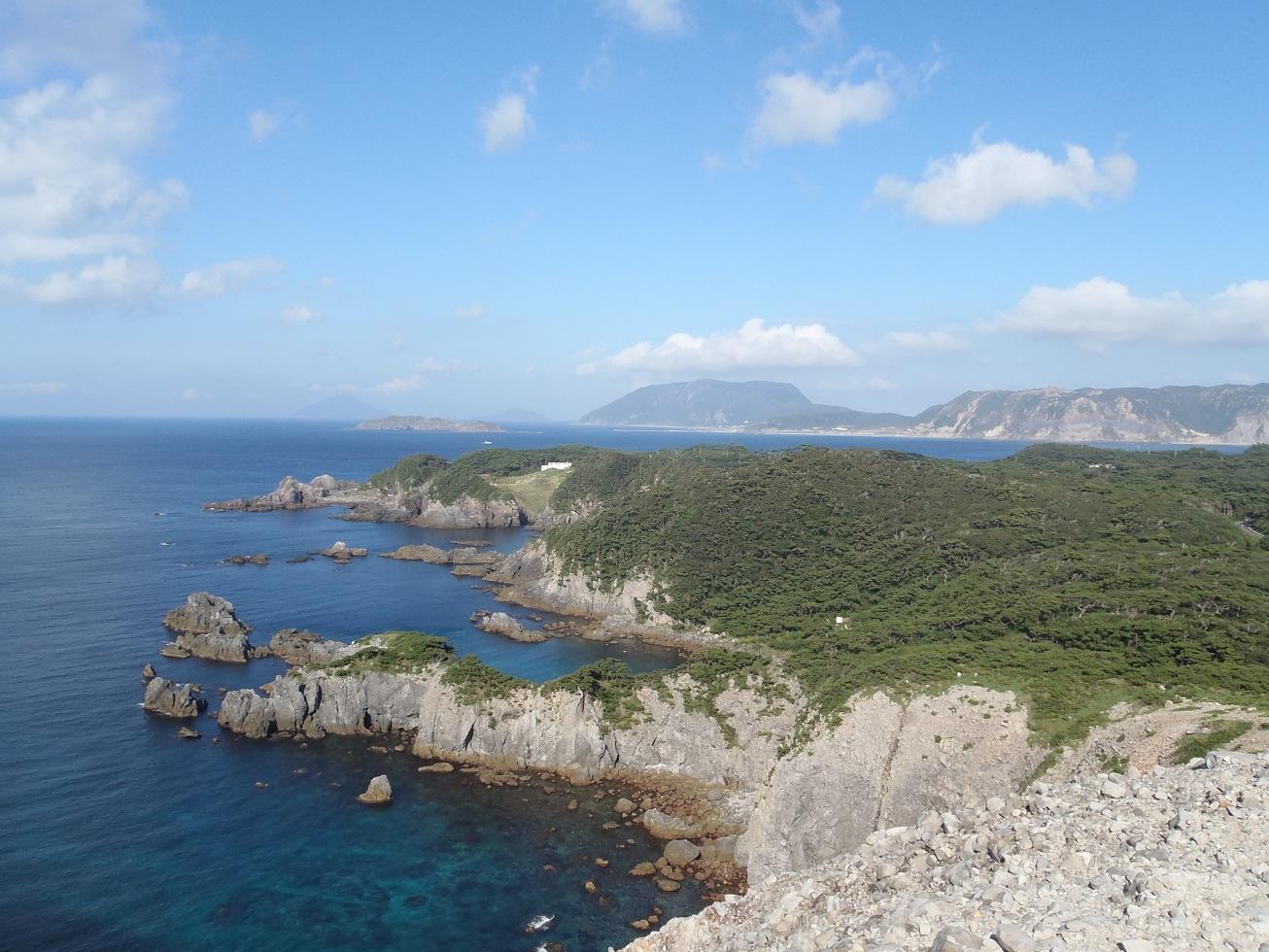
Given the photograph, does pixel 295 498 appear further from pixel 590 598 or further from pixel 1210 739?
pixel 1210 739

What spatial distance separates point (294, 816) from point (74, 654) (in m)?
35.8

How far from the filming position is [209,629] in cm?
6838

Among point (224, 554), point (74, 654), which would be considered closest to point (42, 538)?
point (224, 554)

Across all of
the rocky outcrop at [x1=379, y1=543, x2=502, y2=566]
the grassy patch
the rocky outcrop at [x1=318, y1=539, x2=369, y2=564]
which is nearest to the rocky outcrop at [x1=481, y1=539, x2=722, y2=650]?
the rocky outcrop at [x1=379, y1=543, x2=502, y2=566]

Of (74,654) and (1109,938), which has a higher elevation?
(1109,938)

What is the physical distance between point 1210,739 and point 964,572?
3782 centimetres

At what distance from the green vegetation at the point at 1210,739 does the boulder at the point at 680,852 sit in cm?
2151

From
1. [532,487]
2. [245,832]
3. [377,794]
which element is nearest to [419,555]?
[532,487]

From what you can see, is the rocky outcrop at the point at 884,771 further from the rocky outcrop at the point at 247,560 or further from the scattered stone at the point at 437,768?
the rocky outcrop at the point at 247,560

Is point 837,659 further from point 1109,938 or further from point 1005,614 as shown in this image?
point 1109,938

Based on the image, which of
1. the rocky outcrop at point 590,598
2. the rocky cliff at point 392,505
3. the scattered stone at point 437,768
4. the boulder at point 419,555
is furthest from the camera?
the rocky cliff at point 392,505

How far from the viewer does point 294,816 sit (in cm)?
4069

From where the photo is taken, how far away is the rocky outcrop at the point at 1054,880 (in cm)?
1551

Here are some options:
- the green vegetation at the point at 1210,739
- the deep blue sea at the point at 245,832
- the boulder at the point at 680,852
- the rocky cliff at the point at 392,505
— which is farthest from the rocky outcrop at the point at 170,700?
the rocky cliff at the point at 392,505
